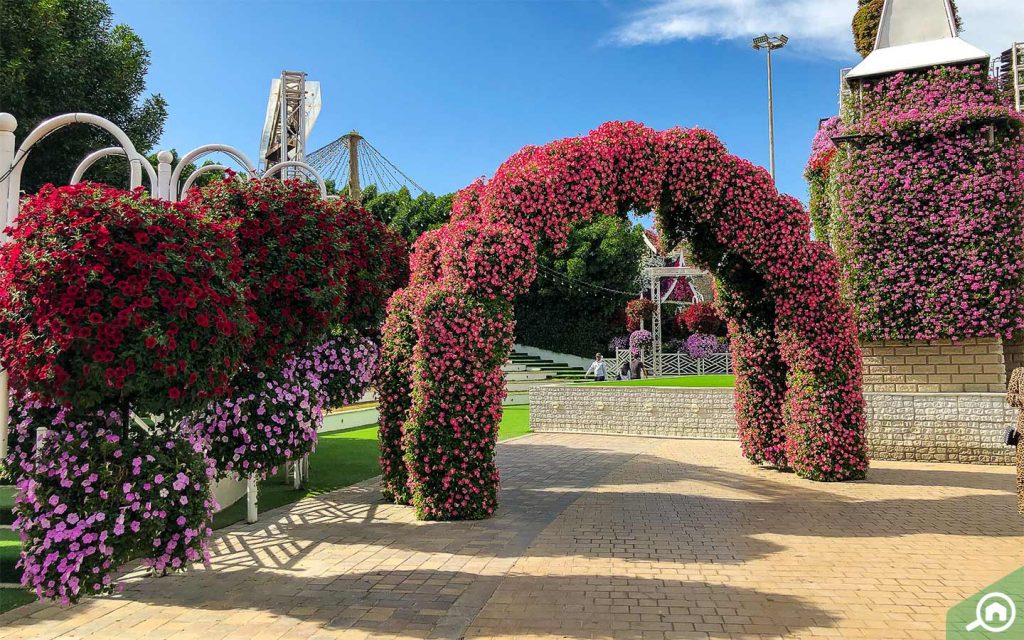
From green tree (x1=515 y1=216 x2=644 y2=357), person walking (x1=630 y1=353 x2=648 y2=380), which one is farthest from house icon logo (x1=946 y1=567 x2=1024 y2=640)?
green tree (x1=515 y1=216 x2=644 y2=357)

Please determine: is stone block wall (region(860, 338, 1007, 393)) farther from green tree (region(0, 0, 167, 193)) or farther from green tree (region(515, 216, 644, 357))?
green tree (region(515, 216, 644, 357))

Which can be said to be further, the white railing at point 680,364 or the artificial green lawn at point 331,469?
the white railing at point 680,364

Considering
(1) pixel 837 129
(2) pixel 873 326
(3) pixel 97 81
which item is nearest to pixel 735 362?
(2) pixel 873 326

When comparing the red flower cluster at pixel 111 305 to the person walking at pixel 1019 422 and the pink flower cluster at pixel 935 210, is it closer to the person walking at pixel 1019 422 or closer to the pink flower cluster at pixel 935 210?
the person walking at pixel 1019 422

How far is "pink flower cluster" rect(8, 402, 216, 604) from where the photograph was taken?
430cm

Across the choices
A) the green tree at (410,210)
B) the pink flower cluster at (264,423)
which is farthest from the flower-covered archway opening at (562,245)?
the green tree at (410,210)

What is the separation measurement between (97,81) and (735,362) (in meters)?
17.6

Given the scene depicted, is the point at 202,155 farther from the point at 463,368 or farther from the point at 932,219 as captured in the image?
the point at 932,219

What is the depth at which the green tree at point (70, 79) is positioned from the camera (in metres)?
15.4

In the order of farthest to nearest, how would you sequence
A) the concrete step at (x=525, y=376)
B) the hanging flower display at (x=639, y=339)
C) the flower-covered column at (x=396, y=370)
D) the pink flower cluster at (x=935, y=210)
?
the hanging flower display at (x=639, y=339) → the concrete step at (x=525, y=376) → the pink flower cluster at (x=935, y=210) → the flower-covered column at (x=396, y=370)

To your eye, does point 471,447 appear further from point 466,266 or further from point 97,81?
point 97,81

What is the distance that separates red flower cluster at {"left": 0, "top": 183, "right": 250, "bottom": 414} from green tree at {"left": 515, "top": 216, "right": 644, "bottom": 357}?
3019 centimetres

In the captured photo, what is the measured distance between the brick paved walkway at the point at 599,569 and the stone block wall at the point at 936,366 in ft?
11.8

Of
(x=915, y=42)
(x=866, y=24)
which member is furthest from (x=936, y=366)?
(x=866, y=24)
